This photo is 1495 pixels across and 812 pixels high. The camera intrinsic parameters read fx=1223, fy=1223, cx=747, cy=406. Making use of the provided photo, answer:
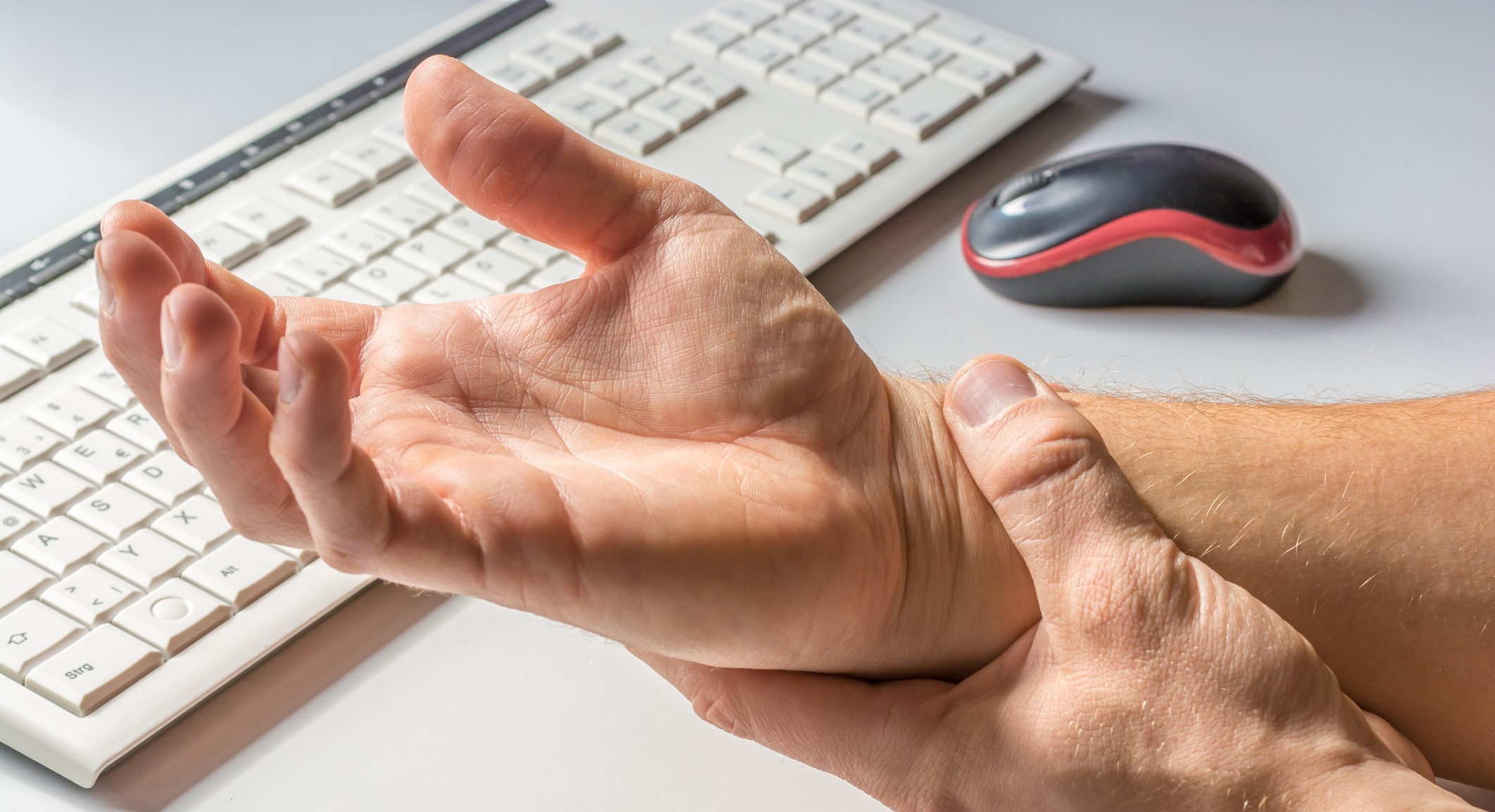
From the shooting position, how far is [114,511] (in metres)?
0.51

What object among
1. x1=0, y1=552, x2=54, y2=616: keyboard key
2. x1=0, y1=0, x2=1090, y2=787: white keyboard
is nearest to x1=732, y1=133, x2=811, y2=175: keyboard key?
x1=0, y1=0, x2=1090, y2=787: white keyboard

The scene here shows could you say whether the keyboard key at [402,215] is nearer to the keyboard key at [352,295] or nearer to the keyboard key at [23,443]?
the keyboard key at [352,295]

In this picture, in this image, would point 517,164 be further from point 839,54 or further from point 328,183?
point 839,54

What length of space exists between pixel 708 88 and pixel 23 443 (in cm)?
45

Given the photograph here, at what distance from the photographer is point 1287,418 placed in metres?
0.61

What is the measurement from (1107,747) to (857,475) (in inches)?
5.6

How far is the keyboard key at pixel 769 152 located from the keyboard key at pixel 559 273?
0.14 m

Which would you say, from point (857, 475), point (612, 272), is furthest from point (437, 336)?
point (857, 475)

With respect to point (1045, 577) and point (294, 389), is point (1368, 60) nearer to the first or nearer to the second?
point (1045, 577)

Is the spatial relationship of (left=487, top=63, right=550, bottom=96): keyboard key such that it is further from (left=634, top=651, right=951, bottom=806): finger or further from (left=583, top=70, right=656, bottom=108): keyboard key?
(left=634, top=651, right=951, bottom=806): finger

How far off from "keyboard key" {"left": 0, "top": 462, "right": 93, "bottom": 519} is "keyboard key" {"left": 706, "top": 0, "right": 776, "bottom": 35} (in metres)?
0.52

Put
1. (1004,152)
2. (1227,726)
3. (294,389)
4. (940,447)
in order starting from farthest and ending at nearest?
(1004,152) → (940,447) → (1227,726) → (294,389)

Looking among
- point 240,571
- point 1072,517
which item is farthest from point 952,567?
point 240,571

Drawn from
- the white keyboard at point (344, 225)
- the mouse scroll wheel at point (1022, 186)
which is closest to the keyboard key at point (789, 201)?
the white keyboard at point (344, 225)
